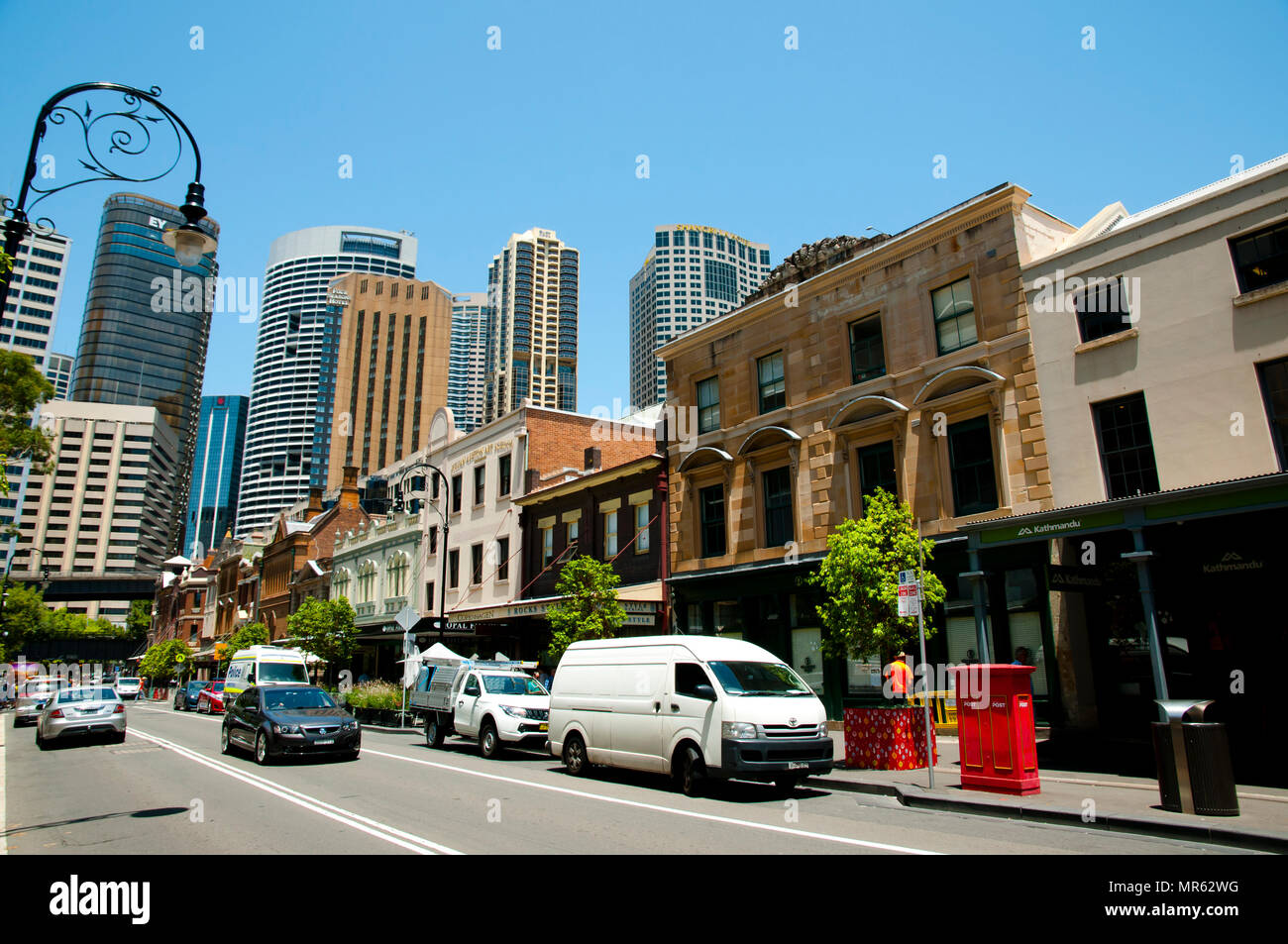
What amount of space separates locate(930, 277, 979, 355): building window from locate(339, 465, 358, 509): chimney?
49062mm

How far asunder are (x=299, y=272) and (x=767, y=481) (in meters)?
204

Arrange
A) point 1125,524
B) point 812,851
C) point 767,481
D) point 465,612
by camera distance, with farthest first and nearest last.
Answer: point 465,612
point 767,481
point 1125,524
point 812,851

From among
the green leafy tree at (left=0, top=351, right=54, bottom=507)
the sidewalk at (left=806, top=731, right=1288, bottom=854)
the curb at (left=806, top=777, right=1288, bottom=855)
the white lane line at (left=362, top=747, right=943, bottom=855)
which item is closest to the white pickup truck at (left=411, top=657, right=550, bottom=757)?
the white lane line at (left=362, top=747, right=943, bottom=855)

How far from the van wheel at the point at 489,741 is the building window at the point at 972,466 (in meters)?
11.5

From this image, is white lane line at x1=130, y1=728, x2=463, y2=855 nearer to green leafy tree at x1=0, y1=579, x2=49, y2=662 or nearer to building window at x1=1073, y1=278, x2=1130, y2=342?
building window at x1=1073, y1=278, x2=1130, y2=342

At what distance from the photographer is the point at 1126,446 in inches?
602

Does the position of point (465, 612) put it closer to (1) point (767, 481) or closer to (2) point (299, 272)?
(1) point (767, 481)

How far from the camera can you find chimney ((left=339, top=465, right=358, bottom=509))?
59.0 m

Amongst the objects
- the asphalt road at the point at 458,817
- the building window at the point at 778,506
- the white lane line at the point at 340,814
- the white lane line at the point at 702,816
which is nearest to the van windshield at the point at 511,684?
the asphalt road at the point at 458,817

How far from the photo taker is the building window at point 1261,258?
45.2 feet

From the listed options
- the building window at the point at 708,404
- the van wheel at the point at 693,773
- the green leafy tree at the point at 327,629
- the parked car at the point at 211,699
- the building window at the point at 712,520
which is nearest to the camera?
the van wheel at the point at 693,773

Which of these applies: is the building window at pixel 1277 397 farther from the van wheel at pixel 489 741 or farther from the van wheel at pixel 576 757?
the van wheel at pixel 489 741

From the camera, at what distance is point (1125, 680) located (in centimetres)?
1480
